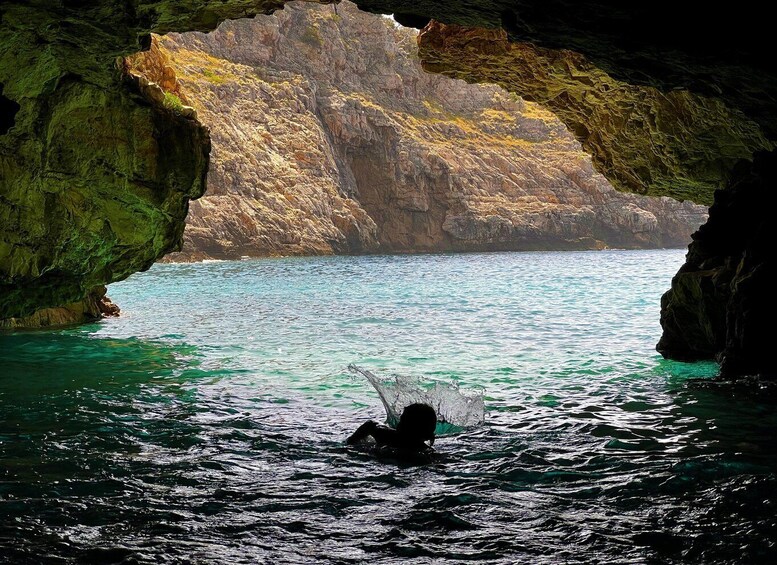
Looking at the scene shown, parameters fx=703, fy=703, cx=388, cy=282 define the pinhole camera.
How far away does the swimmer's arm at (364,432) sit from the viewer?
9.26 m

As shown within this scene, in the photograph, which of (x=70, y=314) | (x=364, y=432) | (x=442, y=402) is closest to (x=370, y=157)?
(x=70, y=314)

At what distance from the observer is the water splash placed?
1066 centimetres

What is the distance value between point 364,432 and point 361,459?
0.60 m

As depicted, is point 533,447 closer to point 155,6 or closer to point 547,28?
point 547,28

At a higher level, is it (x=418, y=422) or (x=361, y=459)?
(x=418, y=422)

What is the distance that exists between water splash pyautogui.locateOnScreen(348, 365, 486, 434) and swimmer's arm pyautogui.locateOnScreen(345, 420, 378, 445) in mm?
1085

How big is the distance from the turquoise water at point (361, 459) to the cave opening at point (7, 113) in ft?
15.5

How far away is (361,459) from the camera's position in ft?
28.8

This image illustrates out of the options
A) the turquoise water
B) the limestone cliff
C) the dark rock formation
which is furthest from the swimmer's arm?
the limestone cliff

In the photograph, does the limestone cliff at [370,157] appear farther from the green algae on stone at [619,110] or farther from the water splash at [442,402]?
the water splash at [442,402]

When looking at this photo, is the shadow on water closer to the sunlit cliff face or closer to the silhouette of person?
the sunlit cliff face

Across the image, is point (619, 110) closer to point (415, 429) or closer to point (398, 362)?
point (398, 362)

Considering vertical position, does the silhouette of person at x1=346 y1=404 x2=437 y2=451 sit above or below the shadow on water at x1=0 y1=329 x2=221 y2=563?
above

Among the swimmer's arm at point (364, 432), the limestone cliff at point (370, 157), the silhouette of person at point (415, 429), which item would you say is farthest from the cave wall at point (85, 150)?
the limestone cliff at point (370, 157)
